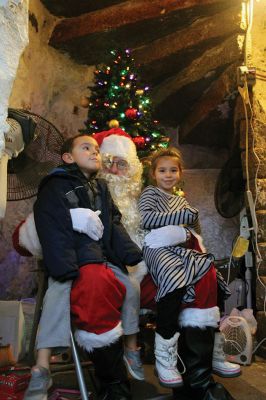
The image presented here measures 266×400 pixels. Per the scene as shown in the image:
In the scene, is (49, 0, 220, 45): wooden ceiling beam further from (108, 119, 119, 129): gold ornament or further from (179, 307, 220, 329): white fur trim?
(179, 307, 220, 329): white fur trim

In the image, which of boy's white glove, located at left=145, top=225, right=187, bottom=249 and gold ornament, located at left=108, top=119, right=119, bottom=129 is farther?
gold ornament, located at left=108, top=119, right=119, bottom=129

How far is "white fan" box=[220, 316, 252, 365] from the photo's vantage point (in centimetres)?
275

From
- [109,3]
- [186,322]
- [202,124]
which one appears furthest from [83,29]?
[186,322]

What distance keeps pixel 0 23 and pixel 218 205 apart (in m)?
3.15

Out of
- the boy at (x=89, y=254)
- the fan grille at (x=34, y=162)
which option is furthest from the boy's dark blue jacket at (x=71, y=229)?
the fan grille at (x=34, y=162)

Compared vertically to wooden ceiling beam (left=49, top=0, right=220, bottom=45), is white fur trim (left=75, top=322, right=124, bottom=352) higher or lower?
lower

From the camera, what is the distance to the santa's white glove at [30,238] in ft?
6.56

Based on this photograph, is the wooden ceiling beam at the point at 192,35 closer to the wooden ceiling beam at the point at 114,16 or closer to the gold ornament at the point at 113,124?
the wooden ceiling beam at the point at 114,16

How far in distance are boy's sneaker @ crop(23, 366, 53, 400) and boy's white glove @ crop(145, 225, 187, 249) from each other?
0.88 metres

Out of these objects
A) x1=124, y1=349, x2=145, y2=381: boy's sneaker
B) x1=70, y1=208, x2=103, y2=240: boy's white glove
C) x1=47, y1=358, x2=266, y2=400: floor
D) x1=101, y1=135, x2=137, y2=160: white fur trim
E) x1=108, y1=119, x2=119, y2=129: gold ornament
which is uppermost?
x1=108, y1=119, x2=119, y2=129: gold ornament

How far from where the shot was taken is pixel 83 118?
4480 millimetres

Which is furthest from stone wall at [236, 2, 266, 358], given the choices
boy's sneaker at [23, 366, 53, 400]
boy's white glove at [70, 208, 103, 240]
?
boy's sneaker at [23, 366, 53, 400]

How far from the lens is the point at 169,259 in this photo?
2.04 meters

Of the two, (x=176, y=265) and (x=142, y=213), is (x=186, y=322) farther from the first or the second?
(x=142, y=213)
